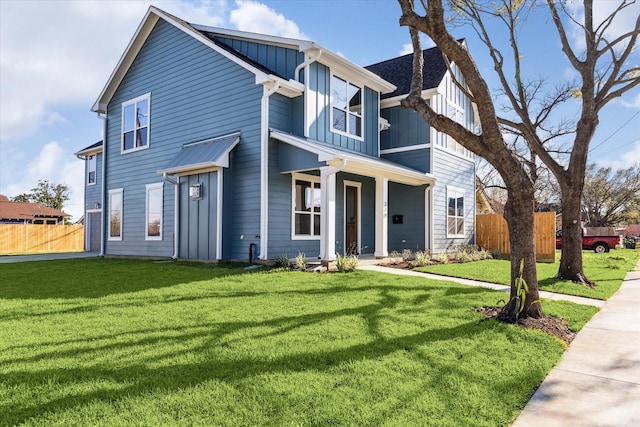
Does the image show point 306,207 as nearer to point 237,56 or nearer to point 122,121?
point 237,56

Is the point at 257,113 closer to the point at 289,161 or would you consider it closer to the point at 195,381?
the point at 289,161

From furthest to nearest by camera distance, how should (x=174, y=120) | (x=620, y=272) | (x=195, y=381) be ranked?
(x=174, y=120), (x=620, y=272), (x=195, y=381)

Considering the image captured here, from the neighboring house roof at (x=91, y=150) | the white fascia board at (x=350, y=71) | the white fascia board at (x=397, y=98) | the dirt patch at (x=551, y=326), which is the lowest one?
the dirt patch at (x=551, y=326)

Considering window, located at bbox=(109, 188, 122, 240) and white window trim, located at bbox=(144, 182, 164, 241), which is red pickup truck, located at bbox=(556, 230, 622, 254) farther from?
window, located at bbox=(109, 188, 122, 240)

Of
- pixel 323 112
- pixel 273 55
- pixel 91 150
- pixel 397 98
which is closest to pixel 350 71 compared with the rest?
pixel 323 112

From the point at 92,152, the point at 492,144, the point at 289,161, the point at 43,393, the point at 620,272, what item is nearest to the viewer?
the point at 43,393

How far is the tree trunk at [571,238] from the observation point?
346 inches

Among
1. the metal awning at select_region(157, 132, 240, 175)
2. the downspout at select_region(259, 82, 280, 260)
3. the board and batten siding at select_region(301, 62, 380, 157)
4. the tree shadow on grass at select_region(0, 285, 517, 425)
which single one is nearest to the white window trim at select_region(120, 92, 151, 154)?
the metal awning at select_region(157, 132, 240, 175)

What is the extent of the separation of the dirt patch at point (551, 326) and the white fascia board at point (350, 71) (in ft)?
25.6

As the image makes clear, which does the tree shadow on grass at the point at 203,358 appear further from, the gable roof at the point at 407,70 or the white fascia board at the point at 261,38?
the gable roof at the point at 407,70

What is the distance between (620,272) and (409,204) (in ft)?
20.2

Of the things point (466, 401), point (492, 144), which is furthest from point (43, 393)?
point (492, 144)

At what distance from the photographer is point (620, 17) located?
996cm

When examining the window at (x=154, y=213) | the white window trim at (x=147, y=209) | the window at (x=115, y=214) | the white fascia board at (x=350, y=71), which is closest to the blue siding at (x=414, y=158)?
the white fascia board at (x=350, y=71)
